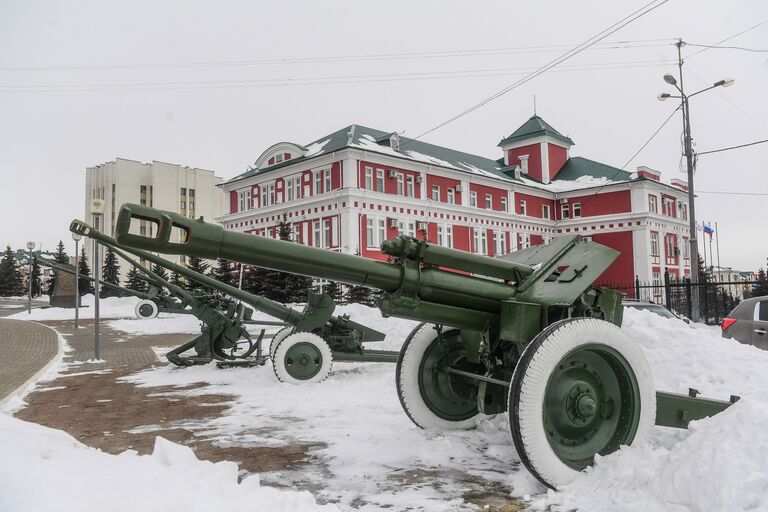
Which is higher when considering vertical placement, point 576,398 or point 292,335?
point 292,335

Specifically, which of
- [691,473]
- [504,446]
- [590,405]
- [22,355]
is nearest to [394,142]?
[22,355]

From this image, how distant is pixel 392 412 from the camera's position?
6395 mm

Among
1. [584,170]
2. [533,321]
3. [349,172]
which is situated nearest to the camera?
[533,321]

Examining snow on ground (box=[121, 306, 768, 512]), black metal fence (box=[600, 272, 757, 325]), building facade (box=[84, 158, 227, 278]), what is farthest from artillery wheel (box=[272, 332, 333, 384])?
building facade (box=[84, 158, 227, 278])

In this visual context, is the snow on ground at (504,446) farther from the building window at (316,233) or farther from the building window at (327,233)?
the building window at (316,233)

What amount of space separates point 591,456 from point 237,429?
11.0 feet

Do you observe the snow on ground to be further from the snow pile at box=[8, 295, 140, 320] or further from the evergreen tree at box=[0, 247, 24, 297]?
the evergreen tree at box=[0, 247, 24, 297]

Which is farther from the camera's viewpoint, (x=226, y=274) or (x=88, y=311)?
(x=88, y=311)

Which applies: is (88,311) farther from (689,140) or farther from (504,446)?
(504,446)

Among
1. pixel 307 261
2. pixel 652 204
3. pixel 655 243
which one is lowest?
pixel 307 261

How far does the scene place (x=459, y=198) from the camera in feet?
138

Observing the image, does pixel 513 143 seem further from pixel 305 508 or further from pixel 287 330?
pixel 305 508

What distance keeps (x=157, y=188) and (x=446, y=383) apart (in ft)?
207

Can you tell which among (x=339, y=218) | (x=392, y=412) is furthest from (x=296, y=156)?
(x=392, y=412)
